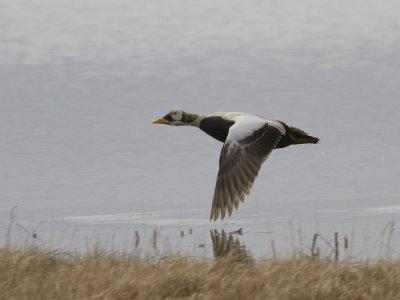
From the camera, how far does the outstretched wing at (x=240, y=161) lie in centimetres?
1164

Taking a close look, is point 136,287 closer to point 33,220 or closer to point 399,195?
point 33,220

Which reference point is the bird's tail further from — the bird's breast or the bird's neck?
the bird's neck

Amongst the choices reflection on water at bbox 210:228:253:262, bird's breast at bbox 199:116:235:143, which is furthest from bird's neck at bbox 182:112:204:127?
reflection on water at bbox 210:228:253:262

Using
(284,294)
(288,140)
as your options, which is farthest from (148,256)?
(288,140)

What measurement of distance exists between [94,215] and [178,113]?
106 inches

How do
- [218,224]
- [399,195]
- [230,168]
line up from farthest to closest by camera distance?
1. [399,195]
2. [218,224]
3. [230,168]

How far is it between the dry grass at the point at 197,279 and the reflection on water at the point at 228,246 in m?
0.82

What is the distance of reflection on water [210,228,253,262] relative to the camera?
33.5 ft

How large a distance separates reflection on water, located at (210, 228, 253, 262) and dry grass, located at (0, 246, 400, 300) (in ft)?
2.68

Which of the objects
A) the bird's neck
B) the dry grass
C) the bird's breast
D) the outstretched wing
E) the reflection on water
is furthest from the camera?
the bird's neck

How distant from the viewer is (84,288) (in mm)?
8250

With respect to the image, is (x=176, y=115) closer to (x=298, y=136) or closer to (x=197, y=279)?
(x=298, y=136)

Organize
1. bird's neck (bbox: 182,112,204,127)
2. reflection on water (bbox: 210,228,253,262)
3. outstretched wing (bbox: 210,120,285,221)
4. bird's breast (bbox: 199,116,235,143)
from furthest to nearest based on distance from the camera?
bird's neck (bbox: 182,112,204,127)
bird's breast (bbox: 199,116,235,143)
outstretched wing (bbox: 210,120,285,221)
reflection on water (bbox: 210,228,253,262)

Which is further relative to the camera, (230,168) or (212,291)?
(230,168)
